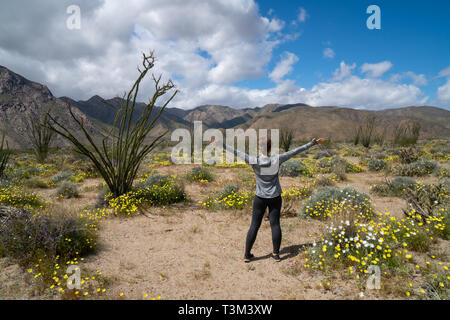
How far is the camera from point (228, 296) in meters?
3.20

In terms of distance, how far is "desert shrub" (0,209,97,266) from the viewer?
3783 millimetres

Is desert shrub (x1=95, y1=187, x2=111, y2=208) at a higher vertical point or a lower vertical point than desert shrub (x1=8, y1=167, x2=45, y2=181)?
lower

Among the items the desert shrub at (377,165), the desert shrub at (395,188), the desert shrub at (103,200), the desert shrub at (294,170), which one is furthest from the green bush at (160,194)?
the desert shrub at (377,165)

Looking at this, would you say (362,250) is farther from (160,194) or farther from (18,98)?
(18,98)

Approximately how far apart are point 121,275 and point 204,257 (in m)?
1.44

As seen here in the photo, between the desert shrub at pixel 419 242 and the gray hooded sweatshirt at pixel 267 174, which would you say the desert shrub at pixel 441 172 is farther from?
the gray hooded sweatshirt at pixel 267 174

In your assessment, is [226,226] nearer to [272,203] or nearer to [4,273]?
[272,203]

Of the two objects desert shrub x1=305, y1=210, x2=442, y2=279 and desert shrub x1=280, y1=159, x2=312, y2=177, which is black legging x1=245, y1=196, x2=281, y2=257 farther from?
desert shrub x1=280, y1=159, x2=312, y2=177

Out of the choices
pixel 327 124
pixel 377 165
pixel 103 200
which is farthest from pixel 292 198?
pixel 327 124

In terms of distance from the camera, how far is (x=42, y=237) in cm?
394

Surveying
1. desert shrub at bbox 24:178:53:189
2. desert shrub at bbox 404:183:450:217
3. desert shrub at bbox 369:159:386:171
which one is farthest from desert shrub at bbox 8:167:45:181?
desert shrub at bbox 369:159:386:171

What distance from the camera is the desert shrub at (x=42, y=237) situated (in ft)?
12.4

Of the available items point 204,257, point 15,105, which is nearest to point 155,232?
point 204,257


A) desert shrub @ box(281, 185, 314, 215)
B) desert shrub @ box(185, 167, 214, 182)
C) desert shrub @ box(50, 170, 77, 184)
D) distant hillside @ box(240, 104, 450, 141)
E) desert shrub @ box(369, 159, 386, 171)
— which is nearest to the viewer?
desert shrub @ box(281, 185, 314, 215)
